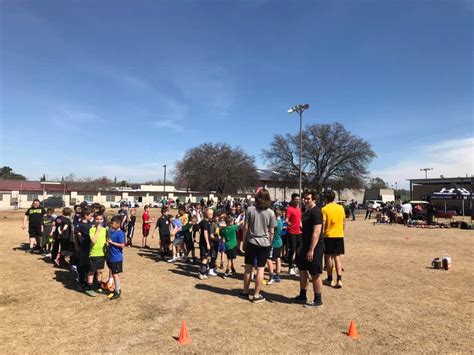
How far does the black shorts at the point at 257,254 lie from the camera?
5.74 metres

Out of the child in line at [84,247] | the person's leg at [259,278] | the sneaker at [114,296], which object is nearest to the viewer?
the person's leg at [259,278]

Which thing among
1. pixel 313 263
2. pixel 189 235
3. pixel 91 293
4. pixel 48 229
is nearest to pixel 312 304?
pixel 313 263

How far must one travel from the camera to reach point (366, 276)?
802 centimetres

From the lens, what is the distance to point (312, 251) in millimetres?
5395

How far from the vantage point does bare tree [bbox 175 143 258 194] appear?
5422 centimetres

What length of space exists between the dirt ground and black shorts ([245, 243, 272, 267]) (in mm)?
701

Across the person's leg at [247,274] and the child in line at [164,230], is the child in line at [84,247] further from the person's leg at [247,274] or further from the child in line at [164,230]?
the child in line at [164,230]

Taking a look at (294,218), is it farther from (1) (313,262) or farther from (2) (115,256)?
(2) (115,256)

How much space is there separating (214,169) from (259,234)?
48.9m

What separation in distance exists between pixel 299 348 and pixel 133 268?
5695 mm

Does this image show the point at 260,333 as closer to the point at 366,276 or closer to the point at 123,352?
the point at 123,352

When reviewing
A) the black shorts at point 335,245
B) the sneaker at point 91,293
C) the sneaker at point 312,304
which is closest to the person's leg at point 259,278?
the sneaker at point 312,304

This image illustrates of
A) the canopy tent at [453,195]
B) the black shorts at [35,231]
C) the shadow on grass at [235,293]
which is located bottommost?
the shadow on grass at [235,293]

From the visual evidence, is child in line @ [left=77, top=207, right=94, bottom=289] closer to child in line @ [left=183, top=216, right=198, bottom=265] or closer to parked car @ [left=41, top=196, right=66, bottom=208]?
child in line @ [left=183, top=216, right=198, bottom=265]
